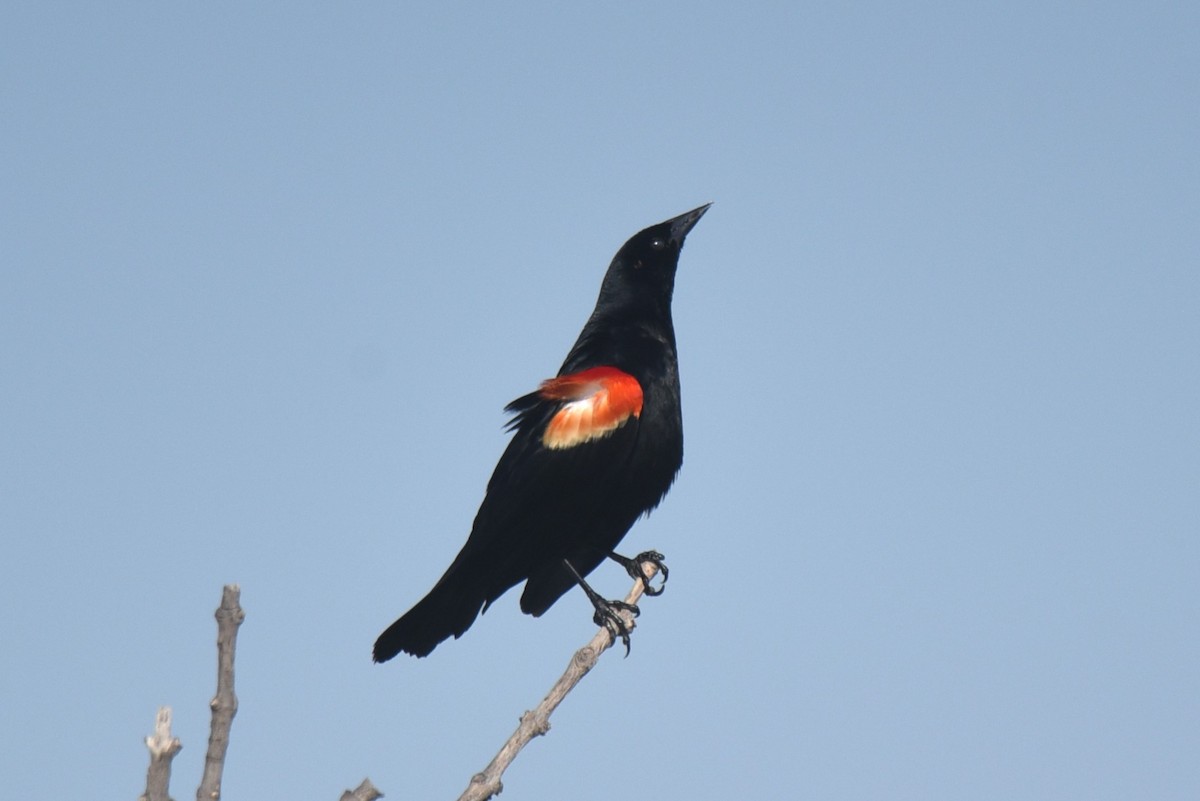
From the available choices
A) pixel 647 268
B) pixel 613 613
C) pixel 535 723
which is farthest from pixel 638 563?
pixel 535 723

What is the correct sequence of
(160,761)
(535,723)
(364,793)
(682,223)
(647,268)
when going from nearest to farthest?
(160,761) < (364,793) < (535,723) < (647,268) < (682,223)

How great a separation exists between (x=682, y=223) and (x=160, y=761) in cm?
550

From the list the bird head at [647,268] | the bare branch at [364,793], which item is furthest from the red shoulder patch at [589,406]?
the bare branch at [364,793]

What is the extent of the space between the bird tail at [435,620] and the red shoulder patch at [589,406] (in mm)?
771

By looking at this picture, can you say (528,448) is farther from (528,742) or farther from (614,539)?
(528,742)

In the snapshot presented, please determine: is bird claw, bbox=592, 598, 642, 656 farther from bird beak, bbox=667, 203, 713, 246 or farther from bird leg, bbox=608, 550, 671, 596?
bird beak, bbox=667, 203, 713, 246

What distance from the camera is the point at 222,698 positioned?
7.98 feet

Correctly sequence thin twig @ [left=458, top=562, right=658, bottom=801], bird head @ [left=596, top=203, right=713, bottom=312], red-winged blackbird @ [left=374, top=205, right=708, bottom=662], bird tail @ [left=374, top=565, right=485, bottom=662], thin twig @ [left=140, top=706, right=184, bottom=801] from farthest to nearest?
bird head @ [left=596, top=203, right=713, bottom=312] < red-winged blackbird @ [left=374, top=205, right=708, bottom=662] < bird tail @ [left=374, top=565, right=485, bottom=662] < thin twig @ [left=458, top=562, right=658, bottom=801] < thin twig @ [left=140, top=706, right=184, bottom=801]

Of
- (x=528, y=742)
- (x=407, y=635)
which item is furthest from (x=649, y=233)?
(x=528, y=742)

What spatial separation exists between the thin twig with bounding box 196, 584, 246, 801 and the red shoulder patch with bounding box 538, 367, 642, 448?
3375 mm

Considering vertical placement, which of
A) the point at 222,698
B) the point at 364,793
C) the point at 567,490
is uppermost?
the point at 567,490

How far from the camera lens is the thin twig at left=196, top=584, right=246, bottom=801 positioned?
93.9 inches

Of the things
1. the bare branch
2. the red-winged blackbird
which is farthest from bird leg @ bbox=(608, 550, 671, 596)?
the bare branch

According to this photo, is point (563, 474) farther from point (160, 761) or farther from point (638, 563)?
point (160, 761)
